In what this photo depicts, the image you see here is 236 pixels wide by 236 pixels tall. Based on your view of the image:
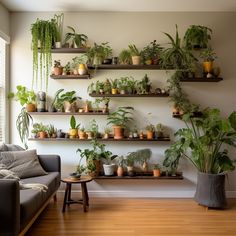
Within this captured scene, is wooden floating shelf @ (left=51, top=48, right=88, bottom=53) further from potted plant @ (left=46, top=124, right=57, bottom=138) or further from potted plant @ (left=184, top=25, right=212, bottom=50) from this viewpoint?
potted plant @ (left=184, top=25, right=212, bottom=50)

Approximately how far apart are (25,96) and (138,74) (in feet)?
5.70

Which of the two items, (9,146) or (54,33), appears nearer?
(9,146)

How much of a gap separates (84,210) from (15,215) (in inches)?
54.1

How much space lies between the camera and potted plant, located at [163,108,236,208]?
351 cm

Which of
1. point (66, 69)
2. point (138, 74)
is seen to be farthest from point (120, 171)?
point (66, 69)

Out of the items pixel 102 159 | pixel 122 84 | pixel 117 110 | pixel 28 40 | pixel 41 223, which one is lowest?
pixel 41 223

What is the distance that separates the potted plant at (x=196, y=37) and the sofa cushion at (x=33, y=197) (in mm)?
2671

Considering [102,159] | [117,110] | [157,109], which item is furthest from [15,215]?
[157,109]

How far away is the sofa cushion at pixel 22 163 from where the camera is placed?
3.33 meters

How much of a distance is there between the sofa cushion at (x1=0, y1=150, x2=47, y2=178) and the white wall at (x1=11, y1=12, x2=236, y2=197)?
682mm

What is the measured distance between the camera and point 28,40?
13.8 ft

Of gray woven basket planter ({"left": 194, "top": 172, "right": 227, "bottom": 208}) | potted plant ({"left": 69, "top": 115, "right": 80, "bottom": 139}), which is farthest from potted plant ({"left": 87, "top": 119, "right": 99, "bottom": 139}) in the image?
gray woven basket planter ({"left": 194, "top": 172, "right": 227, "bottom": 208})

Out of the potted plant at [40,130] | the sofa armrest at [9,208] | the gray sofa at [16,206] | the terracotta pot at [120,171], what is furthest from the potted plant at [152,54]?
the sofa armrest at [9,208]

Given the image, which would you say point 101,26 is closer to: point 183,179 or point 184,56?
point 184,56
